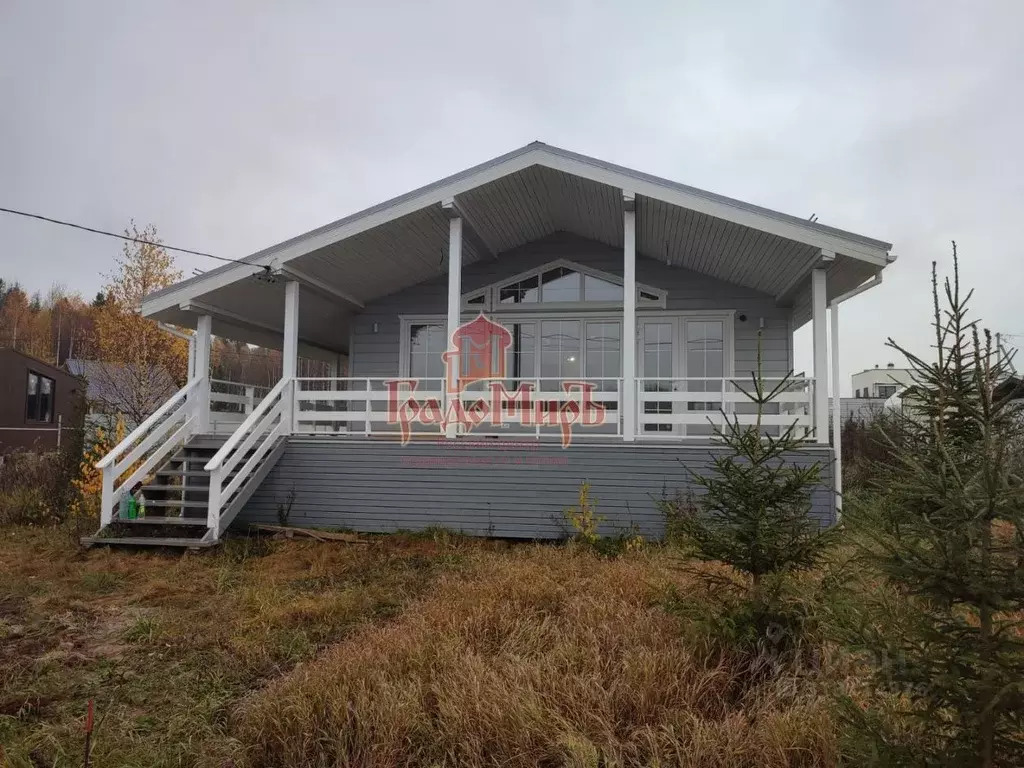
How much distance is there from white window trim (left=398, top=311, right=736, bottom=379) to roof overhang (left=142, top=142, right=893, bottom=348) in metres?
0.71

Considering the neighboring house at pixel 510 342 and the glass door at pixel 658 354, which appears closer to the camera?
the neighboring house at pixel 510 342

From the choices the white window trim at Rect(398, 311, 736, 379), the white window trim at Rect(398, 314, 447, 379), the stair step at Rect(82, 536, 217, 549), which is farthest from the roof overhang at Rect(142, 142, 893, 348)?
the stair step at Rect(82, 536, 217, 549)

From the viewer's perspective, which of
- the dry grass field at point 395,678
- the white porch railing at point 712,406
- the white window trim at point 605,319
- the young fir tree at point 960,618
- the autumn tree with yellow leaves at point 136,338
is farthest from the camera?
the autumn tree with yellow leaves at point 136,338

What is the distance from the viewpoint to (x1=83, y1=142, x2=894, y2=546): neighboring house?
7812 millimetres

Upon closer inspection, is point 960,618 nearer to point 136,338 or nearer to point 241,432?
point 241,432

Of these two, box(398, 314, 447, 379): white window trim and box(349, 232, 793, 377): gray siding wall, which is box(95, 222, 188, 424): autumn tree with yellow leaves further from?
box(398, 314, 447, 379): white window trim

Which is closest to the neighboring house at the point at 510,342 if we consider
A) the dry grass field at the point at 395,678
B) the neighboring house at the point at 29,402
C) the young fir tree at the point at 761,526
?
the dry grass field at the point at 395,678

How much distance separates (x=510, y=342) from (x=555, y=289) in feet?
4.04

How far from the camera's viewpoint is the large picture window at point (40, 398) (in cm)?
2197

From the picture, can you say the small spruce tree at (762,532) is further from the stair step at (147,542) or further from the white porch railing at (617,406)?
the stair step at (147,542)

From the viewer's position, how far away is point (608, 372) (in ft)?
35.4

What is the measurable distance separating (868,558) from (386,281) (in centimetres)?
972
